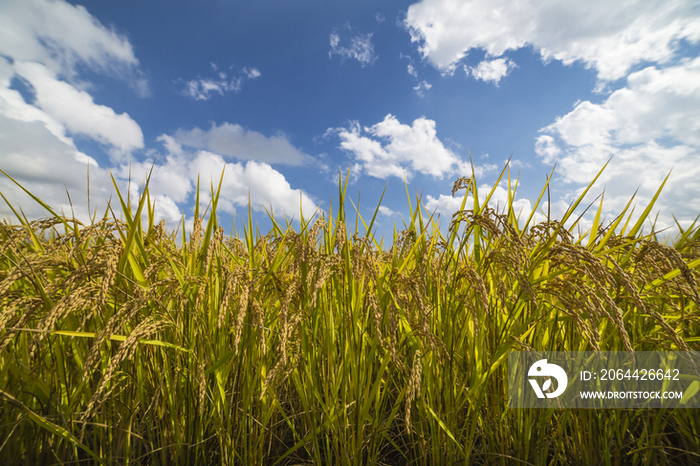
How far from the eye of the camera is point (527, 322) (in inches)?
69.9

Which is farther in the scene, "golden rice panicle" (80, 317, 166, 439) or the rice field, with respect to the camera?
the rice field

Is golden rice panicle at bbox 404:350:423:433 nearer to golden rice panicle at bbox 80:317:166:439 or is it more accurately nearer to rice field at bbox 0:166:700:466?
rice field at bbox 0:166:700:466

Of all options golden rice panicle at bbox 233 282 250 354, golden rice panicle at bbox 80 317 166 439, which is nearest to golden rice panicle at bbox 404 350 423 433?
golden rice panicle at bbox 233 282 250 354

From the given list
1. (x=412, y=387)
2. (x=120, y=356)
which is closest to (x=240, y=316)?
(x=120, y=356)

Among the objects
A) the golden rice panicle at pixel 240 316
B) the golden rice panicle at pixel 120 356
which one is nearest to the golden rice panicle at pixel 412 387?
the golden rice panicle at pixel 240 316

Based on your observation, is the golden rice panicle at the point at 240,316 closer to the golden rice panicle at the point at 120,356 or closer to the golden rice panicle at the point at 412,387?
the golden rice panicle at the point at 120,356

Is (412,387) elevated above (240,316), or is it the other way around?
(240,316)

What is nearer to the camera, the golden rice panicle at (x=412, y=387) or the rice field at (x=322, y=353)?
the golden rice panicle at (x=412, y=387)

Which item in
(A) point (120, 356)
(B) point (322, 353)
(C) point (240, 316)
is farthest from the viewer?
(B) point (322, 353)

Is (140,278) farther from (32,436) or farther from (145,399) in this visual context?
(32,436)

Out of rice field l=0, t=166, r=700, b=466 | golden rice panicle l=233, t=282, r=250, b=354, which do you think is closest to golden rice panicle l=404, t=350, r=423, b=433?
rice field l=0, t=166, r=700, b=466

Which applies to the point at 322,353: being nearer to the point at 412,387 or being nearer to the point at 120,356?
the point at 412,387

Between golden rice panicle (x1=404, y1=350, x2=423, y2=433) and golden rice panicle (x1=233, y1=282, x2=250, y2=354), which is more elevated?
golden rice panicle (x1=233, y1=282, x2=250, y2=354)

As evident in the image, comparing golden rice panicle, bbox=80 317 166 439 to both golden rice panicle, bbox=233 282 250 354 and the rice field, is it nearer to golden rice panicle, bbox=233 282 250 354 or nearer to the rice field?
the rice field
